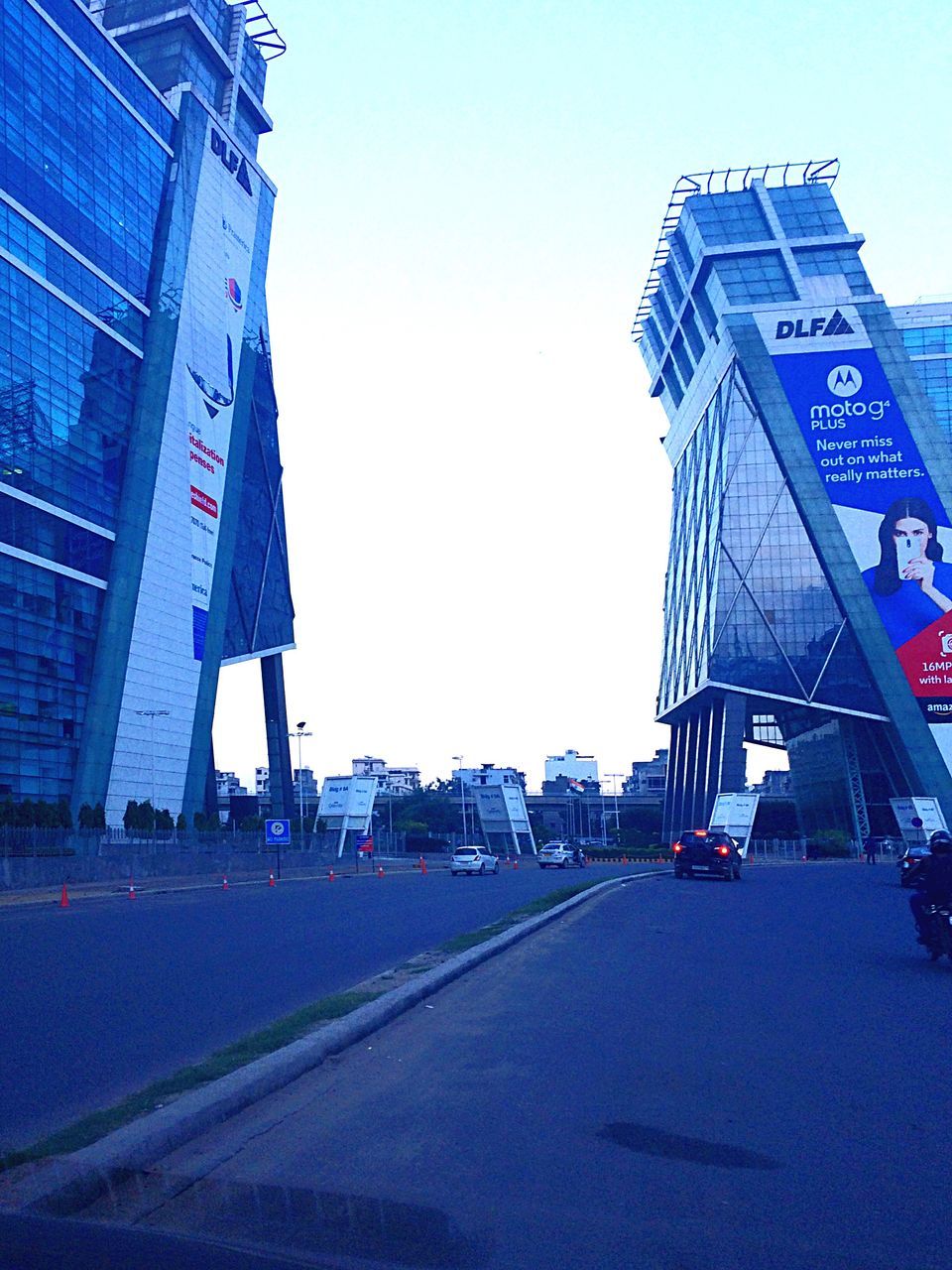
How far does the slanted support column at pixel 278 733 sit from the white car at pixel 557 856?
24.7 metres

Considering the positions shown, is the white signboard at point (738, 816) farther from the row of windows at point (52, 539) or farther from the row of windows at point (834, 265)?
the row of windows at point (834, 265)

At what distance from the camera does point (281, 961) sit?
14453mm

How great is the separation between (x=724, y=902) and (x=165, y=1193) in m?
22.8

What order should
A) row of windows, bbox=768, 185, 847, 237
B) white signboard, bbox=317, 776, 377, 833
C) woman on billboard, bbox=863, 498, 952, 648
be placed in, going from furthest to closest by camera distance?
row of windows, bbox=768, 185, 847, 237, woman on billboard, bbox=863, 498, 952, 648, white signboard, bbox=317, 776, 377, 833

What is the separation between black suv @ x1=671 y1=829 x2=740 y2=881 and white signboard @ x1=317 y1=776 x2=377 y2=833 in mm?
32186

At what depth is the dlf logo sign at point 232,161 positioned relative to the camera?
7675cm

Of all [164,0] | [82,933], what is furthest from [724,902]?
[164,0]

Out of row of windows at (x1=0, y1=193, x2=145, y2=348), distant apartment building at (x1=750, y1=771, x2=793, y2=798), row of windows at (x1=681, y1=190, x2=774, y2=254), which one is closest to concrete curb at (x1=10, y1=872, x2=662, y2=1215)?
row of windows at (x1=0, y1=193, x2=145, y2=348)

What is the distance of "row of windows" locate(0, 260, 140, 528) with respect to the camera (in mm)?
55625

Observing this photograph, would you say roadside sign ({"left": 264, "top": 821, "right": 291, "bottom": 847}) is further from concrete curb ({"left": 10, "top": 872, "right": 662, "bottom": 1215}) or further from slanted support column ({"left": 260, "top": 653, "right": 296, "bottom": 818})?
concrete curb ({"left": 10, "top": 872, "right": 662, "bottom": 1215})

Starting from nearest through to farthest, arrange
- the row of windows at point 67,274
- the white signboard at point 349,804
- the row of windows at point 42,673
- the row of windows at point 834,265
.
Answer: the row of windows at point 42,673 → the row of windows at point 67,274 → the white signboard at point 349,804 → the row of windows at point 834,265

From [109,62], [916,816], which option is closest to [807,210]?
[916,816]

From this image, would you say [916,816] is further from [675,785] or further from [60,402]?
[60,402]

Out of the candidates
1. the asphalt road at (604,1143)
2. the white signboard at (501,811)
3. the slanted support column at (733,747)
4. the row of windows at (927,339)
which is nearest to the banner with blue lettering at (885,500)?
the row of windows at (927,339)
